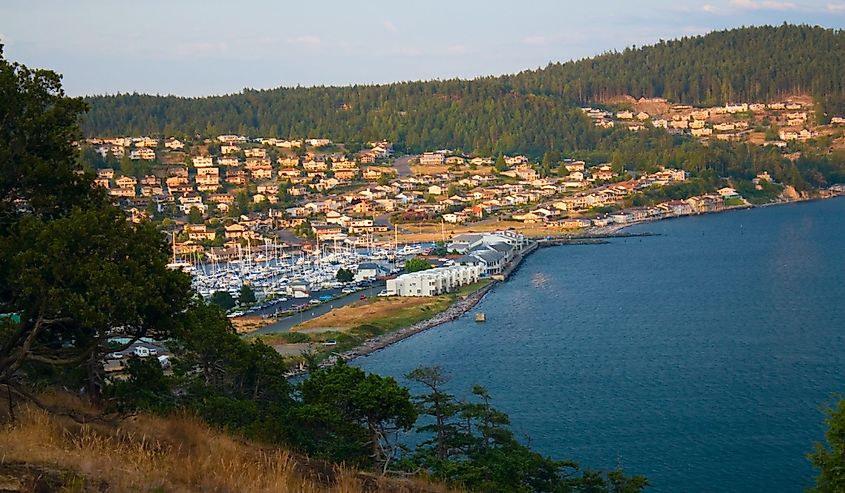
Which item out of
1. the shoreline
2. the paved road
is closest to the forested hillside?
the paved road

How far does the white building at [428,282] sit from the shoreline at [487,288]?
0.68 metres

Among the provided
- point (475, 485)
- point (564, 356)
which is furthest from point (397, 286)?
point (475, 485)

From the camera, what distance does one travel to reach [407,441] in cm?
905

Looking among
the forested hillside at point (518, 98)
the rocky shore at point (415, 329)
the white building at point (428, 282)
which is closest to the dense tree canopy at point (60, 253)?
the rocky shore at point (415, 329)

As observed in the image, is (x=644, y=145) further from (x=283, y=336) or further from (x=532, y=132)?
(x=283, y=336)

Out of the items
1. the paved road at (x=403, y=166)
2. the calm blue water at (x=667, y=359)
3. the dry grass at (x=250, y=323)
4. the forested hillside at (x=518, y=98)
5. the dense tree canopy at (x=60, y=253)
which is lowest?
the dry grass at (x=250, y=323)

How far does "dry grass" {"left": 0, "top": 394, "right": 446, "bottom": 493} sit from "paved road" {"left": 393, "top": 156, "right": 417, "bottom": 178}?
39.4 m

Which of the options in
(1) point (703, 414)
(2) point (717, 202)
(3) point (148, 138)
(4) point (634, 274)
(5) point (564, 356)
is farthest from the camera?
(3) point (148, 138)

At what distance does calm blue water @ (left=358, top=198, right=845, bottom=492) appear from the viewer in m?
9.38

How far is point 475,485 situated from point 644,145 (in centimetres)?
4534

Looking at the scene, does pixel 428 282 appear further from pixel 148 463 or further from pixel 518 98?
pixel 518 98

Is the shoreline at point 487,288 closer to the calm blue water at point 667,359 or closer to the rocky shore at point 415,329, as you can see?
the rocky shore at point 415,329

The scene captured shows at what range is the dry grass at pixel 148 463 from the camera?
2072 mm

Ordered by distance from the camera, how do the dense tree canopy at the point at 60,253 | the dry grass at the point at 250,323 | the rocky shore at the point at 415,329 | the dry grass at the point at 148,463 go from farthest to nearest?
the dry grass at the point at 250,323 → the rocky shore at the point at 415,329 → the dense tree canopy at the point at 60,253 → the dry grass at the point at 148,463
